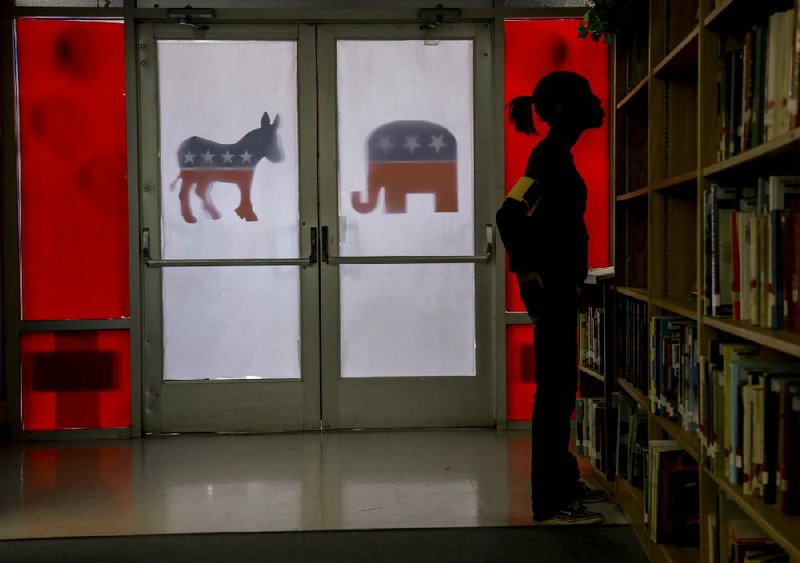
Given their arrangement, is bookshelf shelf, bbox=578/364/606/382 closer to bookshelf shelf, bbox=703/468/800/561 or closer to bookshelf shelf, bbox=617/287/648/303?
bookshelf shelf, bbox=617/287/648/303

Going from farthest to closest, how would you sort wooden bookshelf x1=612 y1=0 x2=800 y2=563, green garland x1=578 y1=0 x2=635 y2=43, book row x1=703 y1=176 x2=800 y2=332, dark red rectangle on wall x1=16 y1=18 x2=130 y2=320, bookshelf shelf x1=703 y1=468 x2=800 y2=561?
dark red rectangle on wall x1=16 y1=18 x2=130 y2=320
green garland x1=578 y1=0 x2=635 y2=43
wooden bookshelf x1=612 y1=0 x2=800 y2=563
book row x1=703 y1=176 x2=800 y2=332
bookshelf shelf x1=703 y1=468 x2=800 y2=561

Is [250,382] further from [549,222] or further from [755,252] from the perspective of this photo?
[755,252]

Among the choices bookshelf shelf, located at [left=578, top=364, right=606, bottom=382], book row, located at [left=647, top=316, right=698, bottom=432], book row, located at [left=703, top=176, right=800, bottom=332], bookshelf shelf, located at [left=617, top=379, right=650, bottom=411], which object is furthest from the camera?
bookshelf shelf, located at [left=578, top=364, right=606, bottom=382]

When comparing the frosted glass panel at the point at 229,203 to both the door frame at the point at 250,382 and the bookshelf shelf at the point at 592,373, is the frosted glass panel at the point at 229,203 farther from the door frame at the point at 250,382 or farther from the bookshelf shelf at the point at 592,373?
the bookshelf shelf at the point at 592,373

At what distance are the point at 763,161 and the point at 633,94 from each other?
140 cm

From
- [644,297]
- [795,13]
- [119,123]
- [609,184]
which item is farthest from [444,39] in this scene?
[795,13]

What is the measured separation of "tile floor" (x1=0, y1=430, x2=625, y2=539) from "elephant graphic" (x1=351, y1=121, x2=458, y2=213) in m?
1.37

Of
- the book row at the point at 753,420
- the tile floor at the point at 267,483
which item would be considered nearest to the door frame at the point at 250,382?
the tile floor at the point at 267,483

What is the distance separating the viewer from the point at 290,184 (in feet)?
16.6

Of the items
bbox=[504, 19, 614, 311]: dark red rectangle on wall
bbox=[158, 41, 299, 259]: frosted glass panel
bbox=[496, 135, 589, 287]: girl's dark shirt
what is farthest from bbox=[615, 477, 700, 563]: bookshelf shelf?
bbox=[158, 41, 299, 259]: frosted glass panel

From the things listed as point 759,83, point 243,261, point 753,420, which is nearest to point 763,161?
point 759,83

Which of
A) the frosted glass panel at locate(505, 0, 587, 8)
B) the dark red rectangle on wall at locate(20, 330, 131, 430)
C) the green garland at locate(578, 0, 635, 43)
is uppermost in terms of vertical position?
the frosted glass panel at locate(505, 0, 587, 8)

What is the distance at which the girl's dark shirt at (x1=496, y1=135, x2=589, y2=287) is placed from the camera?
306 cm

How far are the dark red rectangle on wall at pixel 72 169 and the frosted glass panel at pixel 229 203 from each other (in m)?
0.27
